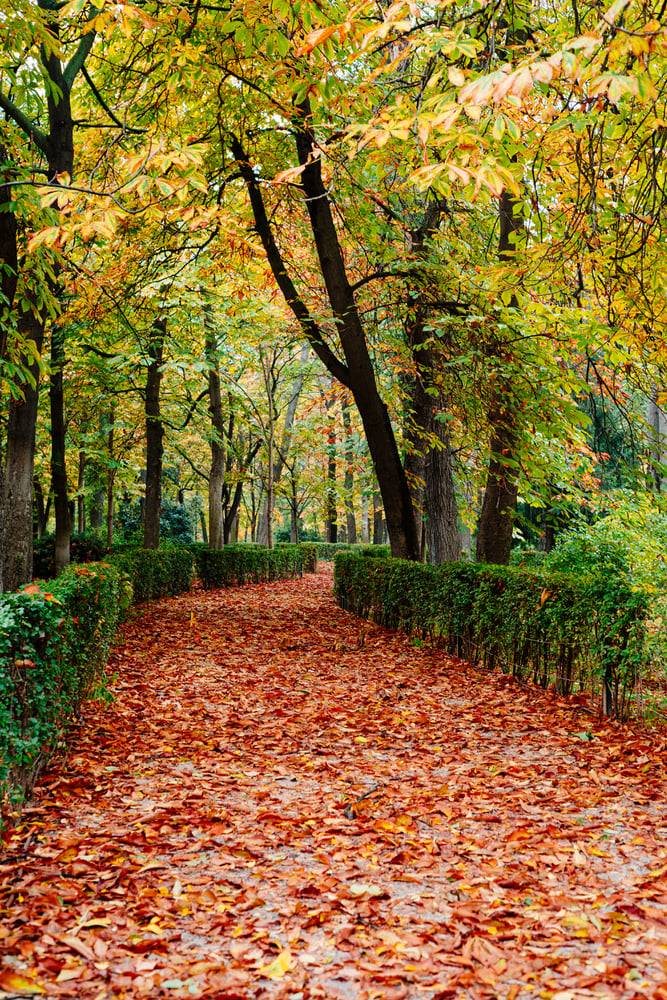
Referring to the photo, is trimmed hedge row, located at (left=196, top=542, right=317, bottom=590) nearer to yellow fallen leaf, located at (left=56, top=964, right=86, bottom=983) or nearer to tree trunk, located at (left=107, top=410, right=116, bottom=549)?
tree trunk, located at (left=107, top=410, right=116, bottom=549)

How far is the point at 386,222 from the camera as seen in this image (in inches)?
447

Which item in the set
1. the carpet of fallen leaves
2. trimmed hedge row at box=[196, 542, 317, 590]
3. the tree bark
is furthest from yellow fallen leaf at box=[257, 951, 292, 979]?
trimmed hedge row at box=[196, 542, 317, 590]

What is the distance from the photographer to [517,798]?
459cm

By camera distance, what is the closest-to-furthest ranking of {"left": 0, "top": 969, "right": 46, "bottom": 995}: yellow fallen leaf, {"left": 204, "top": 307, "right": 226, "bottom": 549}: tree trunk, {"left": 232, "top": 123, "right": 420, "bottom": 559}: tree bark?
1. {"left": 0, "top": 969, "right": 46, "bottom": 995}: yellow fallen leaf
2. {"left": 232, "top": 123, "right": 420, "bottom": 559}: tree bark
3. {"left": 204, "top": 307, "right": 226, "bottom": 549}: tree trunk

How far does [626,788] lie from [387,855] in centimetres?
Result: 191

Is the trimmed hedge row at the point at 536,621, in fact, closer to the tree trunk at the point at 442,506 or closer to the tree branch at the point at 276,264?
the tree trunk at the point at 442,506

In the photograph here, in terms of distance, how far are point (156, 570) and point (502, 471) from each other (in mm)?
8744

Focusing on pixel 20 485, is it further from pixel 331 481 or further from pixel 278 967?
pixel 331 481

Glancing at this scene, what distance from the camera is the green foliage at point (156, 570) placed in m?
13.1

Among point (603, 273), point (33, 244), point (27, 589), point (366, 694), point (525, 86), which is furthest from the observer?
point (366, 694)

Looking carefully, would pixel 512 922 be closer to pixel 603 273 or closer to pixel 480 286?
pixel 603 273

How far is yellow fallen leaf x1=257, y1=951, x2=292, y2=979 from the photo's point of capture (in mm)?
2719

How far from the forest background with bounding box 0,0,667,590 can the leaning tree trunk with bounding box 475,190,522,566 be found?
0.04 m

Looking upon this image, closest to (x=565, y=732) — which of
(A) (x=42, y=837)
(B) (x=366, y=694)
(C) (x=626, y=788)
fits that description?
(C) (x=626, y=788)
